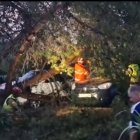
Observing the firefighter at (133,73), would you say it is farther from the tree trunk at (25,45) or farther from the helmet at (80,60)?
the tree trunk at (25,45)

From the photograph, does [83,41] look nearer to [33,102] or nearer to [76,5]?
[76,5]

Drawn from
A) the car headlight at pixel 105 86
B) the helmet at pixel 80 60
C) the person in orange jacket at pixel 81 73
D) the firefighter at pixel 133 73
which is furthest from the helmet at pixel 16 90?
the firefighter at pixel 133 73

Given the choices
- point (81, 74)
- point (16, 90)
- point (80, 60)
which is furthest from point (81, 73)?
point (16, 90)

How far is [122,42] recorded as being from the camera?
36.7 feet

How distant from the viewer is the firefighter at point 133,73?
12.8m

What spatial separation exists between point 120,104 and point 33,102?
8.42 ft

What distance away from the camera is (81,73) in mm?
13766

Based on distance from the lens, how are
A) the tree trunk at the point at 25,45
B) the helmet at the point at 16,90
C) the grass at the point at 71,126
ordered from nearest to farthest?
the grass at the point at 71,126 → the tree trunk at the point at 25,45 → the helmet at the point at 16,90

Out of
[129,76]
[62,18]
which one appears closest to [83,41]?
[62,18]

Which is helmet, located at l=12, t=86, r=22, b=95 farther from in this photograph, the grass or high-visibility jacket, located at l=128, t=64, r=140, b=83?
high-visibility jacket, located at l=128, t=64, r=140, b=83

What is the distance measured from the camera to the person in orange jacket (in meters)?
13.6

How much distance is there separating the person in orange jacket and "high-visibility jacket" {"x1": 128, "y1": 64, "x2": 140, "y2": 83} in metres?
1.16

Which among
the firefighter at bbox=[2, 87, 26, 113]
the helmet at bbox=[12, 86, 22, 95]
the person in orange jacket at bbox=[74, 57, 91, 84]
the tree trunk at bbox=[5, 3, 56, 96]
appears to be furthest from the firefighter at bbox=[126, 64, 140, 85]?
the helmet at bbox=[12, 86, 22, 95]

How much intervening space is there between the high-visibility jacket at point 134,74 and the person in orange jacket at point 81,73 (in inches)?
45.8
